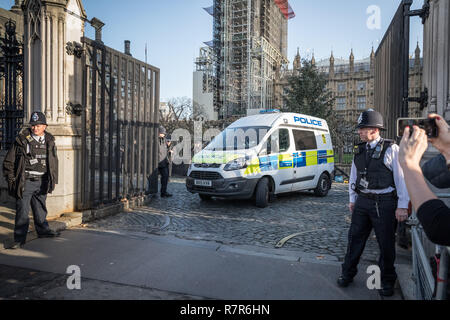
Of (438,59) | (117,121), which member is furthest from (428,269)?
(117,121)

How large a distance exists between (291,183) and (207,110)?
46.3 m

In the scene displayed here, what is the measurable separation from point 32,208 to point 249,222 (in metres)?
3.67

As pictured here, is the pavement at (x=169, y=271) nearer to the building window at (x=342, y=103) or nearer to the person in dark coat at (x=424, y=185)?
the person in dark coat at (x=424, y=185)

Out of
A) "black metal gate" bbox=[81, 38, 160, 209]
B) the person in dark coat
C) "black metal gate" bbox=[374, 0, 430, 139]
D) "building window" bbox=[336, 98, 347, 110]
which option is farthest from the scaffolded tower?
the person in dark coat

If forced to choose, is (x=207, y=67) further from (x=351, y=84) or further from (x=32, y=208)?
(x=32, y=208)

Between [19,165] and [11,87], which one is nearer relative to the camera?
[19,165]

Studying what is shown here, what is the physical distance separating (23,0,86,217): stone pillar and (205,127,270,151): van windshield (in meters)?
3.43

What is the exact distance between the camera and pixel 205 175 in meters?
7.68

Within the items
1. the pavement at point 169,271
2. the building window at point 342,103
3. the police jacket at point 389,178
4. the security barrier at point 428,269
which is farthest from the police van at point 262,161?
the building window at point 342,103

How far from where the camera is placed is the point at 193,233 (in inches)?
218

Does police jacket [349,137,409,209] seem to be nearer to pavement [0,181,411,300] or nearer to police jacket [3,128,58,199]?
pavement [0,181,411,300]

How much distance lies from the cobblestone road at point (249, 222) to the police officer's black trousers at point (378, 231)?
0.98 meters
